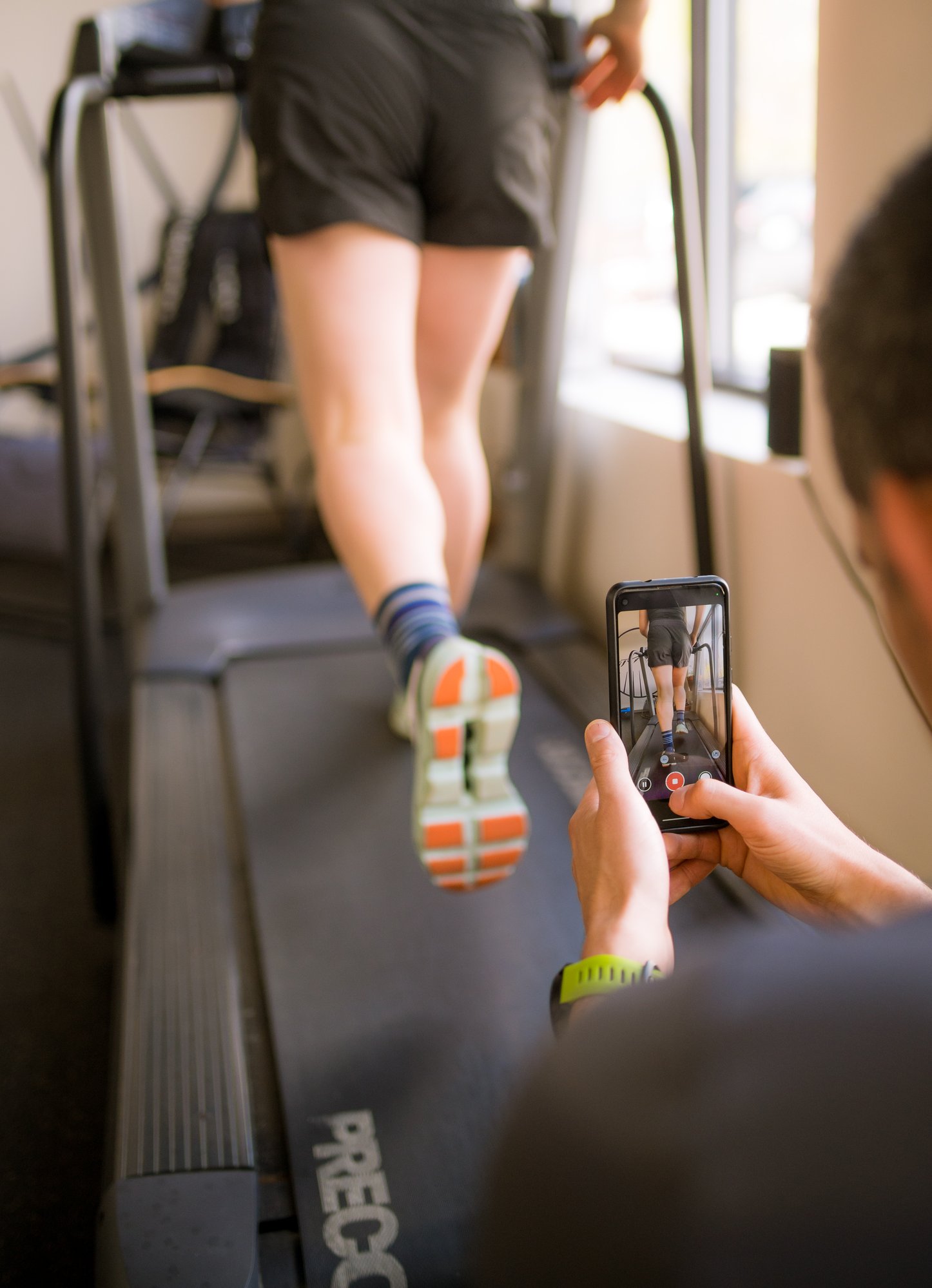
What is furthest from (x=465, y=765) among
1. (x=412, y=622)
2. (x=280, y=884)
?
(x=280, y=884)

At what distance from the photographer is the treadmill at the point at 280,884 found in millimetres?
796

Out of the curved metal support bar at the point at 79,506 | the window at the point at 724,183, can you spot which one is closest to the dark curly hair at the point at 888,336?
the window at the point at 724,183

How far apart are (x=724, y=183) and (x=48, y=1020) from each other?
146 cm

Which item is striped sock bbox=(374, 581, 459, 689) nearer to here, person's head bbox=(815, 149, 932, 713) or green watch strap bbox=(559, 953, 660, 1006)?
green watch strap bbox=(559, 953, 660, 1006)

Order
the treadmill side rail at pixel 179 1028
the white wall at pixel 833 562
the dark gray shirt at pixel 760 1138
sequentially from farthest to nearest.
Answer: the treadmill side rail at pixel 179 1028 → the white wall at pixel 833 562 → the dark gray shirt at pixel 760 1138

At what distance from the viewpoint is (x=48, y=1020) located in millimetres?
1314

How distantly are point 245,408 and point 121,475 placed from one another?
1.17 m

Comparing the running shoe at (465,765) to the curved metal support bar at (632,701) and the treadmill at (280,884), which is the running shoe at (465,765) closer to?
the treadmill at (280,884)

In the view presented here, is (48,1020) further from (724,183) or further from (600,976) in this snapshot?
(724,183)

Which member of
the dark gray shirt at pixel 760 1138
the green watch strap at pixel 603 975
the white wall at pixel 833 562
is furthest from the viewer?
the white wall at pixel 833 562

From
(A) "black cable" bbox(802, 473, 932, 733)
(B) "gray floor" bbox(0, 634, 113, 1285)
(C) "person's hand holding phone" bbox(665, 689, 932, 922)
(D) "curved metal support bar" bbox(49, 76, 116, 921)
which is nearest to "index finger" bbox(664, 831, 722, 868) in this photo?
(C) "person's hand holding phone" bbox(665, 689, 932, 922)

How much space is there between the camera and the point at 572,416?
2.26m

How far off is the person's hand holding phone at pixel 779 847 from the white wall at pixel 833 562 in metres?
0.02

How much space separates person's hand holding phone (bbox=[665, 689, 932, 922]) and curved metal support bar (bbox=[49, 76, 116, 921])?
1.12m
